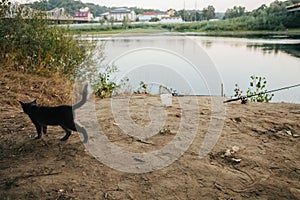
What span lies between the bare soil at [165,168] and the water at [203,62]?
1.50 ft

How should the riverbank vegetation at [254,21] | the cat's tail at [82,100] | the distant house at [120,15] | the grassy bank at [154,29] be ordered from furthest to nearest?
the riverbank vegetation at [254,21] → the distant house at [120,15] → the grassy bank at [154,29] → the cat's tail at [82,100]

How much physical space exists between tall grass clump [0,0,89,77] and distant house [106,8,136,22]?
3.83 ft

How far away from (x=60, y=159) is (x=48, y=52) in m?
3.11

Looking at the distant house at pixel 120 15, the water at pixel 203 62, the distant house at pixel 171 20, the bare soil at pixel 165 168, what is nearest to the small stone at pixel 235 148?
the bare soil at pixel 165 168

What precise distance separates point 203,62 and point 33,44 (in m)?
3.36

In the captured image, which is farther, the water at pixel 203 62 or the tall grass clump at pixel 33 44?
the tall grass clump at pixel 33 44

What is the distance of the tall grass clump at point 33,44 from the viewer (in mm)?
4168

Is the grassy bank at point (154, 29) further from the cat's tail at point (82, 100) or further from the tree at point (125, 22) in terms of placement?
the cat's tail at point (82, 100)

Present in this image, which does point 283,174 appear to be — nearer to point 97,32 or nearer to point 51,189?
point 51,189

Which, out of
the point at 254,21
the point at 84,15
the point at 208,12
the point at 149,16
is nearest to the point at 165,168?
the point at 149,16

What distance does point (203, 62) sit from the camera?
7.23ft

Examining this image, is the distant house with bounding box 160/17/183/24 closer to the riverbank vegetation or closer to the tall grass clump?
the riverbank vegetation

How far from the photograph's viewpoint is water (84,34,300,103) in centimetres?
206

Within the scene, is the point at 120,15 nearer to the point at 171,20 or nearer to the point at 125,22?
the point at 125,22
